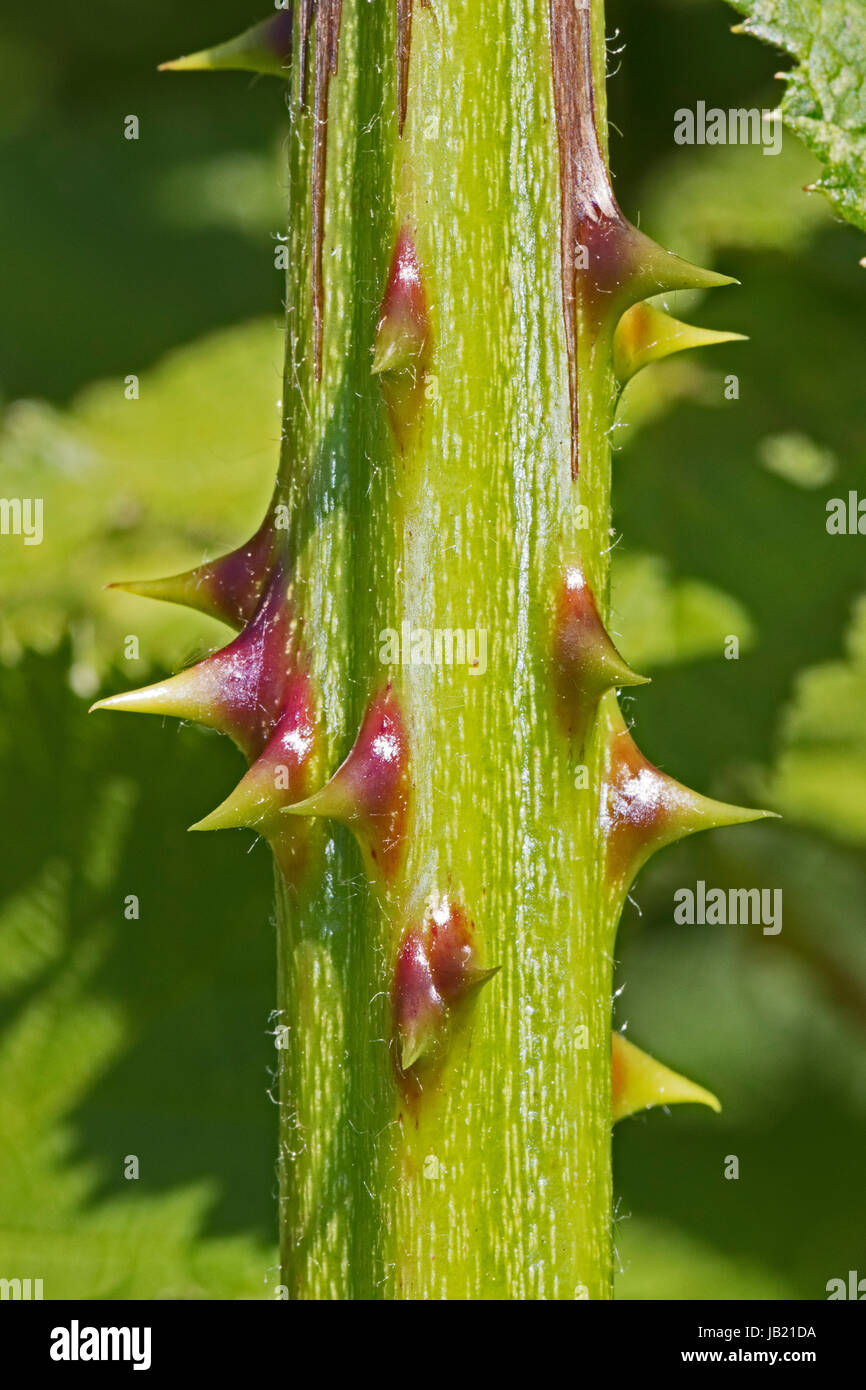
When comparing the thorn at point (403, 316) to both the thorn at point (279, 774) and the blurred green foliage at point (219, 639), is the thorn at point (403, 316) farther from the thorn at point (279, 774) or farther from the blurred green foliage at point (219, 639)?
the blurred green foliage at point (219, 639)

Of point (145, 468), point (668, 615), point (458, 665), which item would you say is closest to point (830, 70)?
point (458, 665)

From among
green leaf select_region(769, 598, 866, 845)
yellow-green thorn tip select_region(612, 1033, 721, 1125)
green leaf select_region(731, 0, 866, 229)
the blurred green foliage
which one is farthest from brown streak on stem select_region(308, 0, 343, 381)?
green leaf select_region(769, 598, 866, 845)

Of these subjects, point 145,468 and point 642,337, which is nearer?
point 642,337

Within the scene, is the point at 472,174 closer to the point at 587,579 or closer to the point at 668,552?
the point at 587,579

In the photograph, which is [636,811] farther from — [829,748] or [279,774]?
[829,748]

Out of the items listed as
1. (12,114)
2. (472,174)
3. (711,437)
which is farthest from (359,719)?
(12,114)

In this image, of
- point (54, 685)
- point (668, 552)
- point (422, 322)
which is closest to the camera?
point (422, 322)
